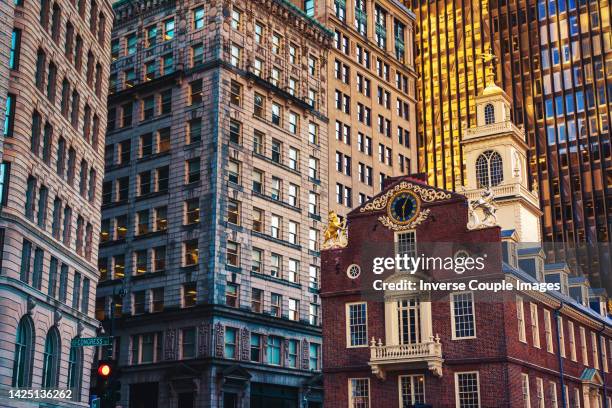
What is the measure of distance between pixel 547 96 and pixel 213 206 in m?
77.0

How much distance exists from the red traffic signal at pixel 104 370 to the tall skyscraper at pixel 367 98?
53.1m

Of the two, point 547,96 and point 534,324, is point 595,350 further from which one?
point 547,96

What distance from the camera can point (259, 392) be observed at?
209 feet

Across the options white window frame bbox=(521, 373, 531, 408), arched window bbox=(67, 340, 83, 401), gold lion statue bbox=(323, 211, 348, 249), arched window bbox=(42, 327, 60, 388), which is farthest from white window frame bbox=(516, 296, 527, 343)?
arched window bbox=(42, 327, 60, 388)

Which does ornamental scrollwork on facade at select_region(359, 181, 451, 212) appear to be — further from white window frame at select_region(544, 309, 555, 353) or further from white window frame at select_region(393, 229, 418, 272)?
white window frame at select_region(544, 309, 555, 353)

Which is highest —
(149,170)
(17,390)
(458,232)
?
(149,170)

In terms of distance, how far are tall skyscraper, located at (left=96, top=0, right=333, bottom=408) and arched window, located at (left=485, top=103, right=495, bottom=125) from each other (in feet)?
54.1

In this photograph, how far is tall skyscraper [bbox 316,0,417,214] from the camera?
80188 millimetres

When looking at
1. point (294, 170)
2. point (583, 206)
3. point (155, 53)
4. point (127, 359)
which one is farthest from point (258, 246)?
point (583, 206)

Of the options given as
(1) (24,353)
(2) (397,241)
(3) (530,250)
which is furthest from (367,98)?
(1) (24,353)

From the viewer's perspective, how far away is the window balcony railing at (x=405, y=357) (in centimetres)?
4609

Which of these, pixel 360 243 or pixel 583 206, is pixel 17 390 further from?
pixel 583 206

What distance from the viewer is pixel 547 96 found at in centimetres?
12506

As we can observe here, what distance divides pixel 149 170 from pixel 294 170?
12.5 meters
